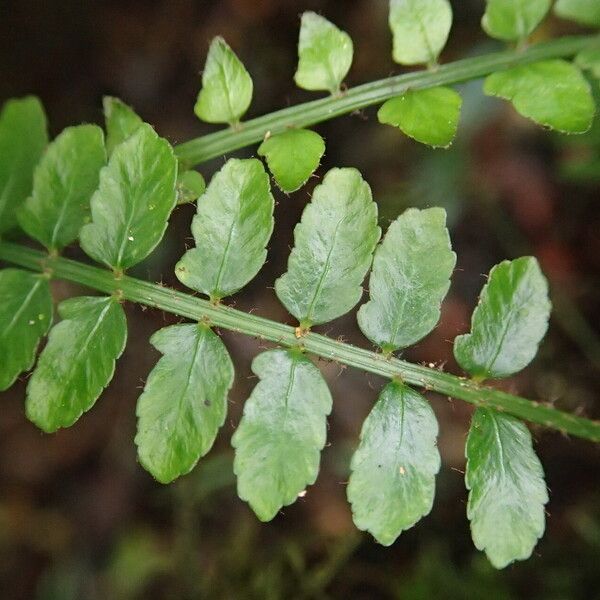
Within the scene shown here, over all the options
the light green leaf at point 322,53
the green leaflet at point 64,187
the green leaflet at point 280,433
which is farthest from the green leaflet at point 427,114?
the green leaflet at point 64,187

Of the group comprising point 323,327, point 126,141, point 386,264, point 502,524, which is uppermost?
point 126,141

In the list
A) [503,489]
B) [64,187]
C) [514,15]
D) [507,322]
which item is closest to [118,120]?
[64,187]

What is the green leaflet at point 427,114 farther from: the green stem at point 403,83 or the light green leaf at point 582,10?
the light green leaf at point 582,10

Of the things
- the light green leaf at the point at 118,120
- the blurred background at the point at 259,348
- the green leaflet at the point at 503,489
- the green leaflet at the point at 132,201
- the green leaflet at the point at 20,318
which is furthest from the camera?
the blurred background at the point at 259,348

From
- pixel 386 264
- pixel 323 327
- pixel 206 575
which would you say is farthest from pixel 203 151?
pixel 206 575

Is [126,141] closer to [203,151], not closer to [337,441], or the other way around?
[203,151]

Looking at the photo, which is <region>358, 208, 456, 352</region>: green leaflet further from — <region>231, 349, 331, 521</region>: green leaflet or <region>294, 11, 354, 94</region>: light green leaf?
<region>294, 11, 354, 94</region>: light green leaf

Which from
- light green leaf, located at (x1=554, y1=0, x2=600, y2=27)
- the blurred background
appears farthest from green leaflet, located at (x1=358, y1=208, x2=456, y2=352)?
the blurred background
